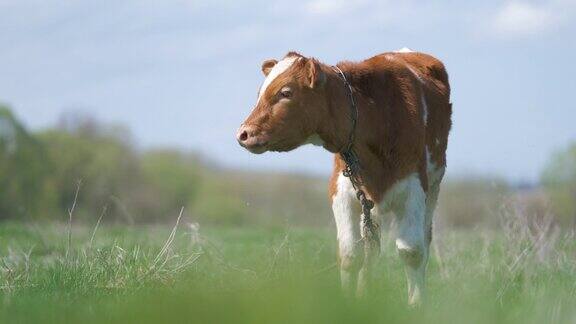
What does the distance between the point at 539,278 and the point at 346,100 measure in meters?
3.15

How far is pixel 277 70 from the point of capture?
8.05 m

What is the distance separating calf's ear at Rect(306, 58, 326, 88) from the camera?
7938 mm

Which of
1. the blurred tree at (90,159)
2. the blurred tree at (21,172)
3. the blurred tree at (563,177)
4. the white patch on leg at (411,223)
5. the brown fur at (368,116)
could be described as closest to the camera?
the brown fur at (368,116)

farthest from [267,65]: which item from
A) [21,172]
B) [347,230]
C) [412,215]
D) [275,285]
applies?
[21,172]

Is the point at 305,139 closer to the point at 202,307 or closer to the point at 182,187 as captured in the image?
the point at 202,307

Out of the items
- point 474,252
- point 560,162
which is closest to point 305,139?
point 474,252

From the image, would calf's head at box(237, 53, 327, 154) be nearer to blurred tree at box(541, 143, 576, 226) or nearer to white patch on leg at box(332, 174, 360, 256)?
white patch on leg at box(332, 174, 360, 256)

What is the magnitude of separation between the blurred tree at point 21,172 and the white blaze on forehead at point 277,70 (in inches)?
1281

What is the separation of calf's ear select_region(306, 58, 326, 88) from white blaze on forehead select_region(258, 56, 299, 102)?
0.16 m

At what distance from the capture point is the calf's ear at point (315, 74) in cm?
794

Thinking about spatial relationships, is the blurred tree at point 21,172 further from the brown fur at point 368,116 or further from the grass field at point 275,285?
the brown fur at point 368,116

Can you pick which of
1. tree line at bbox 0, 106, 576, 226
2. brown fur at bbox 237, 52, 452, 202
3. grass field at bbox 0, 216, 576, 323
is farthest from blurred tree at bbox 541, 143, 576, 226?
brown fur at bbox 237, 52, 452, 202

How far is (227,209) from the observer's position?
45500mm

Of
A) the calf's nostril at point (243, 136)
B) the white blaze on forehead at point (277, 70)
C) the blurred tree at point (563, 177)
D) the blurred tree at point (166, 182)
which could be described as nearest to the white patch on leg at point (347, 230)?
the white blaze on forehead at point (277, 70)
